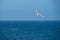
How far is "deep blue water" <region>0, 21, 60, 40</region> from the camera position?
2.20 metres

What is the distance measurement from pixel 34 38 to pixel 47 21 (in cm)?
40

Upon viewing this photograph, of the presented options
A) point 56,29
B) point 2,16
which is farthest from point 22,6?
point 56,29

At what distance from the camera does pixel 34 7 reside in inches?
87.1

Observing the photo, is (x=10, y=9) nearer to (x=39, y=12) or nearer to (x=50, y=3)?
(x=39, y=12)

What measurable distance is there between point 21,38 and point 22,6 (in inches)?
23.5

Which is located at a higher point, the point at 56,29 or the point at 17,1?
the point at 17,1

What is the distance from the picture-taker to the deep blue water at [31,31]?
7.20ft

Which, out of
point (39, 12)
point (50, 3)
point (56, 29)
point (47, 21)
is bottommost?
point (56, 29)

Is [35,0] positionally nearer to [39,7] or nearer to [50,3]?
[39,7]

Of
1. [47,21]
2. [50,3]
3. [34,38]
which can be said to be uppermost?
[50,3]

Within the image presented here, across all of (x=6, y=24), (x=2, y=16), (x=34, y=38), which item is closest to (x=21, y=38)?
(x=34, y=38)

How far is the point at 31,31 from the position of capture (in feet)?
7.39

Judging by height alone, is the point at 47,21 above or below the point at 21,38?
above

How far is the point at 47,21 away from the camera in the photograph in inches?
89.0
